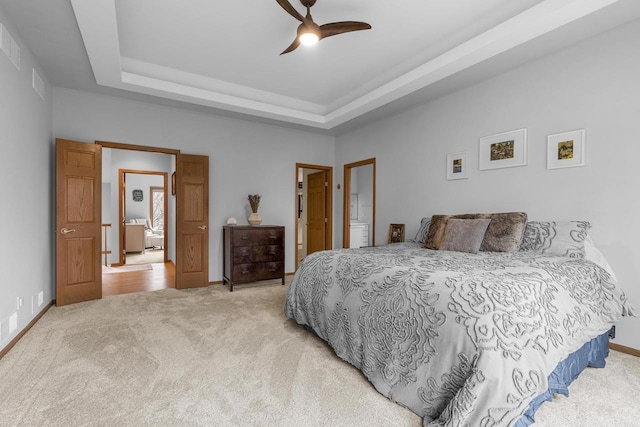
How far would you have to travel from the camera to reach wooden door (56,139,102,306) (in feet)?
11.4

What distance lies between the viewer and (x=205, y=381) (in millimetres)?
1947

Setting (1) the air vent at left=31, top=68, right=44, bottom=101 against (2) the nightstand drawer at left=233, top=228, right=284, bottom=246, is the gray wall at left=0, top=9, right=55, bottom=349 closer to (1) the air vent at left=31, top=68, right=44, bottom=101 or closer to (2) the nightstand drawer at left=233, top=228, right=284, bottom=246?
(1) the air vent at left=31, top=68, right=44, bottom=101

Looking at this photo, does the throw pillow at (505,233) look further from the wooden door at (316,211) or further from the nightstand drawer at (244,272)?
the wooden door at (316,211)

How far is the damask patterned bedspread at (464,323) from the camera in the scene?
135 centimetres

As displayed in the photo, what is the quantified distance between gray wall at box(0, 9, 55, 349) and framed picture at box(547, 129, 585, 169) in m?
4.51

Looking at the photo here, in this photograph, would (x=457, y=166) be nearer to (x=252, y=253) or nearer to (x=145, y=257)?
(x=252, y=253)

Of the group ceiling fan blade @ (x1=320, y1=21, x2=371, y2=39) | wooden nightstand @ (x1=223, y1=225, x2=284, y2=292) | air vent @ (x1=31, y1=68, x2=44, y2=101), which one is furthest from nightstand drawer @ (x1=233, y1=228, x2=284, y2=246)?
ceiling fan blade @ (x1=320, y1=21, x2=371, y2=39)

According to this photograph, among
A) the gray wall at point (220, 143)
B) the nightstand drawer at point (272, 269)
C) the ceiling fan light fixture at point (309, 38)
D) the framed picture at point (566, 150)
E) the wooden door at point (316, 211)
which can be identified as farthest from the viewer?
the wooden door at point (316, 211)

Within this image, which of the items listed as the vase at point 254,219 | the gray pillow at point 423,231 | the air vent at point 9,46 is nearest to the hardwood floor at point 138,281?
the vase at point 254,219

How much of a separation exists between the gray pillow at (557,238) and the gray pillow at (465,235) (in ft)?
1.14

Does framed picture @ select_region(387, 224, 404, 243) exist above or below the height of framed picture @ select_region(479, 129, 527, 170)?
below

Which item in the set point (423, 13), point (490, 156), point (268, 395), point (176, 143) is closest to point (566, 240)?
point (490, 156)

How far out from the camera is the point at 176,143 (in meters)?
4.37

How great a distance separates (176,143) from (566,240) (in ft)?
15.0
